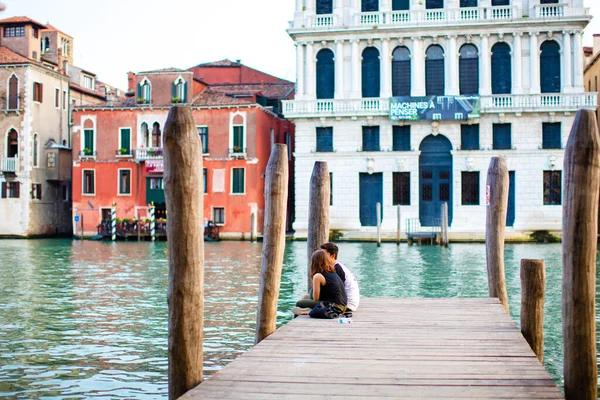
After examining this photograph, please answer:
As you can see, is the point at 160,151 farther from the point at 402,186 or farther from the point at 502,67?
the point at 502,67

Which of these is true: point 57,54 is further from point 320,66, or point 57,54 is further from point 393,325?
point 393,325

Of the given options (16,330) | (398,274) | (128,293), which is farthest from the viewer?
(398,274)

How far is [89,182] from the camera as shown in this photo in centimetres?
4134

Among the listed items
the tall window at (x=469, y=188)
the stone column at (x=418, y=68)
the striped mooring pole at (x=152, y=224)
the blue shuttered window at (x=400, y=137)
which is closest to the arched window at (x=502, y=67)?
the stone column at (x=418, y=68)

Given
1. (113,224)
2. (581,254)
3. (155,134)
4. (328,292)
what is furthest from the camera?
(155,134)

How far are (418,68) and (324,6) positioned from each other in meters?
5.37

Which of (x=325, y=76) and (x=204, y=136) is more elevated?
(x=325, y=76)

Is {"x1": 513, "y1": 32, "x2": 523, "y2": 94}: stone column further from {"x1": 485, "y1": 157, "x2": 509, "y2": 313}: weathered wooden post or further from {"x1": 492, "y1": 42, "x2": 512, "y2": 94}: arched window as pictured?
{"x1": 485, "y1": 157, "x2": 509, "y2": 313}: weathered wooden post

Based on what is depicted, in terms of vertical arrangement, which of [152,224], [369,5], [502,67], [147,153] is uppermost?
[369,5]

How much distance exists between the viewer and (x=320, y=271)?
9.08m

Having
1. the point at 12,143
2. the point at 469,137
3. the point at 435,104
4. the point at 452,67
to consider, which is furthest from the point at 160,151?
the point at 469,137

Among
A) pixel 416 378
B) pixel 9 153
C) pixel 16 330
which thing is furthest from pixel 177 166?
pixel 9 153

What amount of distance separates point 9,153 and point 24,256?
1611 centimetres

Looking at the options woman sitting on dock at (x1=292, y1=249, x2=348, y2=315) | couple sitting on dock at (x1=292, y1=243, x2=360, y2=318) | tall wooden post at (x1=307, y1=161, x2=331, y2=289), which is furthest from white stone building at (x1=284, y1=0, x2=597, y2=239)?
woman sitting on dock at (x1=292, y1=249, x2=348, y2=315)
